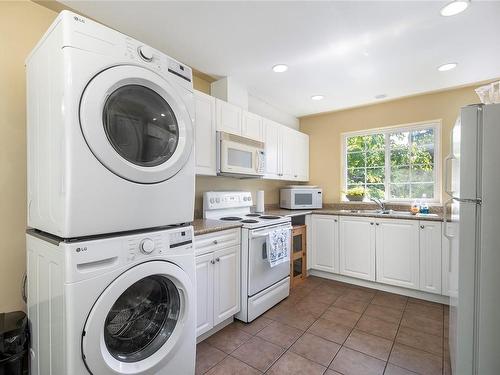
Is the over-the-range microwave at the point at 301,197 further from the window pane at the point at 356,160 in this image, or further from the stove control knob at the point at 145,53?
the stove control knob at the point at 145,53

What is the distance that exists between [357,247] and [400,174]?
122cm

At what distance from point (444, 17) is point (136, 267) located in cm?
252

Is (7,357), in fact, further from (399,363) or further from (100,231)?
(399,363)

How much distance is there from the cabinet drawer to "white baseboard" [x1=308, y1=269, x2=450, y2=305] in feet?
5.88

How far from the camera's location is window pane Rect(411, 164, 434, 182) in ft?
10.7

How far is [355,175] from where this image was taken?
3861mm

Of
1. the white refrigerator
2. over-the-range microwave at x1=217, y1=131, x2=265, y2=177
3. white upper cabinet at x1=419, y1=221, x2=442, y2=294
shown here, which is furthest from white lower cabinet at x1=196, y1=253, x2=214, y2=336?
white upper cabinet at x1=419, y1=221, x2=442, y2=294

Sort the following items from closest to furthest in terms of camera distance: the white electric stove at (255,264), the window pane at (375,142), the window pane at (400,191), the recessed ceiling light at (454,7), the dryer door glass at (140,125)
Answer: the dryer door glass at (140,125) → the recessed ceiling light at (454,7) → the white electric stove at (255,264) → the window pane at (400,191) → the window pane at (375,142)

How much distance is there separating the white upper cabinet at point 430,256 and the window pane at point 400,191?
81cm

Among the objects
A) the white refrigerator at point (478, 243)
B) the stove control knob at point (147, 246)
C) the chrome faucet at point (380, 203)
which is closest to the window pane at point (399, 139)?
the chrome faucet at point (380, 203)

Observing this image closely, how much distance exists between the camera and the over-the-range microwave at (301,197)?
144 inches

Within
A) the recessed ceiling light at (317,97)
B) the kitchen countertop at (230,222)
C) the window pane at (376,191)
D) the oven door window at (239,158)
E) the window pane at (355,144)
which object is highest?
the recessed ceiling light at (317,97)

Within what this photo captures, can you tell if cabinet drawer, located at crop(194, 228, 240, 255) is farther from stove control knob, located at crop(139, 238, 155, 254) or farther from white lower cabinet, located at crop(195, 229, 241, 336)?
stove control knob, located at crop(139, 238, 155, 254)

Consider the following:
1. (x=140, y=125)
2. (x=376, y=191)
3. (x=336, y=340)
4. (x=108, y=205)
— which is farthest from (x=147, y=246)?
(x=376, y=191)
